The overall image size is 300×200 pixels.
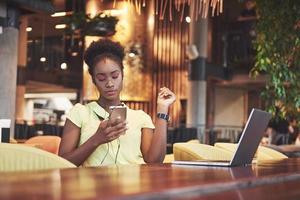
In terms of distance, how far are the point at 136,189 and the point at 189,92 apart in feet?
44.8

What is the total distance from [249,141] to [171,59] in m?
14.3

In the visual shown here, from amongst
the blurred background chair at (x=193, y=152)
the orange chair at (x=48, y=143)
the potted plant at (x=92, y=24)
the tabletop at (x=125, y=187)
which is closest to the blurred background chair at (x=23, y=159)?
the tabletop at (x=125, y=187)

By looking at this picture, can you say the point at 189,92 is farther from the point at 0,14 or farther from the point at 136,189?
the point at 136,189

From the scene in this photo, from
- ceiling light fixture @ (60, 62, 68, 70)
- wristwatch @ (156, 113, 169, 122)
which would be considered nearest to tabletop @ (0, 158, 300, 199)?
wristwatch @ (156, 113, 169, 122)

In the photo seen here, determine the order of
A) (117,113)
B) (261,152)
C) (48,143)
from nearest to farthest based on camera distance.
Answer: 1. (117,113)
2. (261,152)
3. (48,143)

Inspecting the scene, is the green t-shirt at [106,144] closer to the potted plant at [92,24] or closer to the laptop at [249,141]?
the laptop at [249,141]

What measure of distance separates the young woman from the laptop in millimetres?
471

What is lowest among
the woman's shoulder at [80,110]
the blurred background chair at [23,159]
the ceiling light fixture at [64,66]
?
the blurred background chair at [23,159]

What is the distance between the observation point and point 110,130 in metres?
2.15

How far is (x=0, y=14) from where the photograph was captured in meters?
7.37

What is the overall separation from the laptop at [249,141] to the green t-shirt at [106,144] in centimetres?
47

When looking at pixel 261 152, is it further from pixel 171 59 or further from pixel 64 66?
pixel 64 66

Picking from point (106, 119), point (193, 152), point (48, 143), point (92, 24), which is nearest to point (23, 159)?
point (106, 119)

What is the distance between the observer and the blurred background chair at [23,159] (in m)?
1.62
